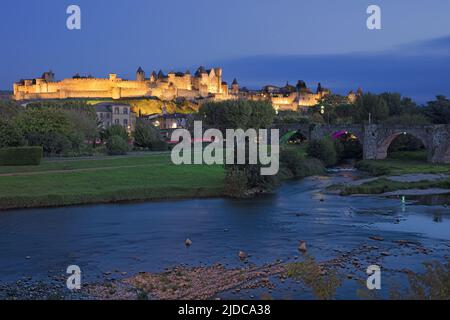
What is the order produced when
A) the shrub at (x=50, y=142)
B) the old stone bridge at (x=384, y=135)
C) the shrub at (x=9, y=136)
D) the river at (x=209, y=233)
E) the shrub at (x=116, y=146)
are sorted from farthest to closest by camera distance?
the old stone bridge at (x=384, y=135)
the shrub at (x=116, y=146)
the shrub at (x=50, y=142)
the shrub at (x=9, y=136)
the river at (x=209, y=233)

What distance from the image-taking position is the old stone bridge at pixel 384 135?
227 ft

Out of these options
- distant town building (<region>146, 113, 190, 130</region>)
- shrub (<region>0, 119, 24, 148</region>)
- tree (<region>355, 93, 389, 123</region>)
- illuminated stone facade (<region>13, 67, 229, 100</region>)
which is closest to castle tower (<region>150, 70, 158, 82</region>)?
illuminated stone facade (<region>13, 67, 229, 100</region>)

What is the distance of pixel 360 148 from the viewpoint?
267 ft

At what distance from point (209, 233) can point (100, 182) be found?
1720 centimetres

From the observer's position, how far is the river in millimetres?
23109

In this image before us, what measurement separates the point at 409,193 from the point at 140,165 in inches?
952

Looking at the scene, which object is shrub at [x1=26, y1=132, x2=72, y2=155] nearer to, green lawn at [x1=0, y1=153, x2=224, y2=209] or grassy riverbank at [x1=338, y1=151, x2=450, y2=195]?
green lawn at [x1=0, y1=153, x2=224, y2=209]

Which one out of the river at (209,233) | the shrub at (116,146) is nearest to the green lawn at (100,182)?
the river at (209,233)

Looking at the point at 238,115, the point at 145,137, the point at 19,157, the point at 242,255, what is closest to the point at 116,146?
the point at 145,137

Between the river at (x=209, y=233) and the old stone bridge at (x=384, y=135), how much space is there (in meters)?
30.9

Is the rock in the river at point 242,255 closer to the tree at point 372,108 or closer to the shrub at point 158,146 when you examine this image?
the shrub at point 158,146

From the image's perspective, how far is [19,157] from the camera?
5006 centimetres

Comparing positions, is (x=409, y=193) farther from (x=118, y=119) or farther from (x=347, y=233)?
(x=118, y=119)
